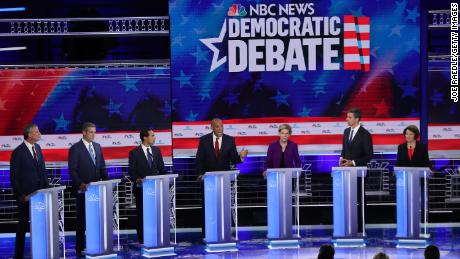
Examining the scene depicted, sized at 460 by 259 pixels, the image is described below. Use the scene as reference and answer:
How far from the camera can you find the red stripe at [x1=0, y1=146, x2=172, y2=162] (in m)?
12.1

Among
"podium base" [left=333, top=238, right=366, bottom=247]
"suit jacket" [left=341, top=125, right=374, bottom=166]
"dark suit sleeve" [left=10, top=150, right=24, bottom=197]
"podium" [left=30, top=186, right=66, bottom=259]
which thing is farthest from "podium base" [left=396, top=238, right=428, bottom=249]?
"dark suit sleeve" [left=10, top=150, right=24, bottom=197]

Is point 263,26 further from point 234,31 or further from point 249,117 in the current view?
point 249,117

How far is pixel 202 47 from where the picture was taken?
12.2 metres

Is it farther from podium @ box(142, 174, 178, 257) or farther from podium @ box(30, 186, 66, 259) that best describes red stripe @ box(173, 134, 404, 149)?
podium @ box(30, 186, 66, 259)

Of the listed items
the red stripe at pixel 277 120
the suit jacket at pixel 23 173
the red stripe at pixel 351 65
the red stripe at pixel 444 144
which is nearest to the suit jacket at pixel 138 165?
the suit jacket at pixel 23 173

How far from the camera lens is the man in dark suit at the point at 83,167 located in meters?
10.0

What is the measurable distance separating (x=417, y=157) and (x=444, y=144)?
201 cm

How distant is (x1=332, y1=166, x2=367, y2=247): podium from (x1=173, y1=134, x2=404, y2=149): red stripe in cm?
178

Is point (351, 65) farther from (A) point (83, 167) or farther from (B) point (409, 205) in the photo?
(A) point (83, 167)

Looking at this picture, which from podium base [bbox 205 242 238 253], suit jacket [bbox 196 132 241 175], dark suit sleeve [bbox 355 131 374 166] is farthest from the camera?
suit jacket [bbox 196 132 241 175]

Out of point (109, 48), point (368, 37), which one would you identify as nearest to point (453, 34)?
point (368, 37)

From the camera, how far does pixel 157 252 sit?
10141 mm

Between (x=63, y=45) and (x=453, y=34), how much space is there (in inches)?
219

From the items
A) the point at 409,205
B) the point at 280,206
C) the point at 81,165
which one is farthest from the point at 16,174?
the point at 409,205
